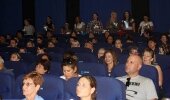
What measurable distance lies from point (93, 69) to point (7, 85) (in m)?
1.51

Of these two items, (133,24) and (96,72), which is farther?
(133,24)

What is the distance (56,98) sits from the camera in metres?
5.19

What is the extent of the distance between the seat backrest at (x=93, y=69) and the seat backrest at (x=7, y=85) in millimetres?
1449

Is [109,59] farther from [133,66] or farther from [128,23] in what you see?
[128,23]

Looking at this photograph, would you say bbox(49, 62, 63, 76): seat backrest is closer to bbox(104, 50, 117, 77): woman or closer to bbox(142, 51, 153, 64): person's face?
bbox(104, 50, 117, 77): woman

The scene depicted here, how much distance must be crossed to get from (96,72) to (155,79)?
107 cm

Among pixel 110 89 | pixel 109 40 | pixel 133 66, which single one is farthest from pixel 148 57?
pixel 109 40

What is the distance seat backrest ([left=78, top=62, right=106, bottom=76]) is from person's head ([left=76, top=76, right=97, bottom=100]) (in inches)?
83.3

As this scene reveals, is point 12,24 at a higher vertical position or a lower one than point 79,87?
higher

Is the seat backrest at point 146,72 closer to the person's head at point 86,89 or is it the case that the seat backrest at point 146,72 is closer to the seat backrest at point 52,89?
the seat backrest at point 52,89

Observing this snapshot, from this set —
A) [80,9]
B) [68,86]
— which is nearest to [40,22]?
[80,9]

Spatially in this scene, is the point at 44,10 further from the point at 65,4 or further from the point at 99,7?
the point at 99,7

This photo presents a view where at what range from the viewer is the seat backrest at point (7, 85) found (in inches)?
227

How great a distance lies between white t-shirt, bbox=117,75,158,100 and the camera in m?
5.32
